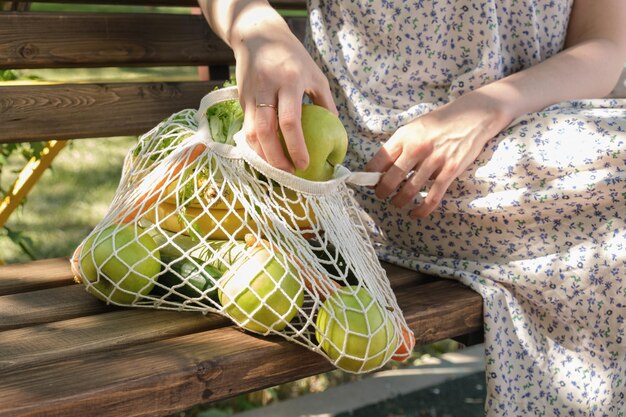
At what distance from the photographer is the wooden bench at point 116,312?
120 centimetres

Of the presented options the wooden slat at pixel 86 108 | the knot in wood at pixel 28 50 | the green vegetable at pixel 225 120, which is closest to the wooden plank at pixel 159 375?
the green vegetable at pixel 225 120

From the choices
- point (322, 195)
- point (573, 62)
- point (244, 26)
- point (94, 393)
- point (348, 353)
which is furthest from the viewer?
point (573, 62)

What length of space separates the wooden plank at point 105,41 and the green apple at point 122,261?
781 mm

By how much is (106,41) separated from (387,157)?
0.87 metres

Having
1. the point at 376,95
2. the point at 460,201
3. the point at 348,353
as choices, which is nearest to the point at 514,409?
the point at 460,201

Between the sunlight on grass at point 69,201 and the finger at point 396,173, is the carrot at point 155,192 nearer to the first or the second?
the finger at point 396,173

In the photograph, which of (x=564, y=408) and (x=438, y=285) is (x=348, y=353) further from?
(x=564, y=408)

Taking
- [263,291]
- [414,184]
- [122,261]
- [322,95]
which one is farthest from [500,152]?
[122,261]

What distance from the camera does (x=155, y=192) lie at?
4.76 feet

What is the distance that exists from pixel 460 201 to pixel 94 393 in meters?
0.91

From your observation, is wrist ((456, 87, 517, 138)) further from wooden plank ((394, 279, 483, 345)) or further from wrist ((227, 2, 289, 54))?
wrist ((227, 2, 289, 54))

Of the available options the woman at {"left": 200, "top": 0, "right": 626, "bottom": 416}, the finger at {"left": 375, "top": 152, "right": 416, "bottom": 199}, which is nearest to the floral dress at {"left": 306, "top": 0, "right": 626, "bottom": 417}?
the woman at {"left": 200, "top": 0, "right": 626, "bottom": 416}

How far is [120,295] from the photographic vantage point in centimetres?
147

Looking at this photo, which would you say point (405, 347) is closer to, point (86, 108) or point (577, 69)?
point (577, 69)
